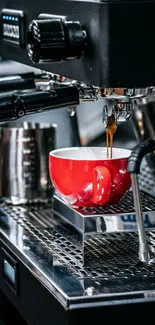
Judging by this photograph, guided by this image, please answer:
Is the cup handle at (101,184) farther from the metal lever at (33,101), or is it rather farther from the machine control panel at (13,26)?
the machine control panel at (13,26)

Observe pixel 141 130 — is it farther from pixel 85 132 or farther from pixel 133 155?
pixel 133 155

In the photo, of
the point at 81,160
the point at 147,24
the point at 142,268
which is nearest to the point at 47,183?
the point at 81,160

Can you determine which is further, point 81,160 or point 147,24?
point 81,160

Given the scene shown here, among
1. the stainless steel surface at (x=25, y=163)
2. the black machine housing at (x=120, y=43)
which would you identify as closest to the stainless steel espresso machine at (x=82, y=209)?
the black machine housing at (x=120, y=43)

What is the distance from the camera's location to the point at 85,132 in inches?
75.1

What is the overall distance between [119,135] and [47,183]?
186 millimetres

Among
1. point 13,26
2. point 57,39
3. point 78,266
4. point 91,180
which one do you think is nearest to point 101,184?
point 91,180

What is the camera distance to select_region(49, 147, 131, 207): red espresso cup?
1286 millimetres

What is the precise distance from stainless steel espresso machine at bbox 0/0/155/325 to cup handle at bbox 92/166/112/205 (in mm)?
23

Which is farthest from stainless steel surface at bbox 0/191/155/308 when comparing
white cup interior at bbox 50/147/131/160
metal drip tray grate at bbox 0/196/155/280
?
white cup interior at bbox 50/147/131/160

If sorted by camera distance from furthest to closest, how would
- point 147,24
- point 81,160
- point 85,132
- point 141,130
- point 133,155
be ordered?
point 85,132, point 141,130, point 81,160, point 133,155, point 147,24

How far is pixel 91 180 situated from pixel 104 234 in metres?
0.09

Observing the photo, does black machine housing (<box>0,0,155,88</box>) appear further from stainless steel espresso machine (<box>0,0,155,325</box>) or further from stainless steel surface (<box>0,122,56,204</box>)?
stainless steel surface (<box>0,122,56,204</box>)

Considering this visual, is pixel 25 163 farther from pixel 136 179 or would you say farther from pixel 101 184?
pixel 136 179
